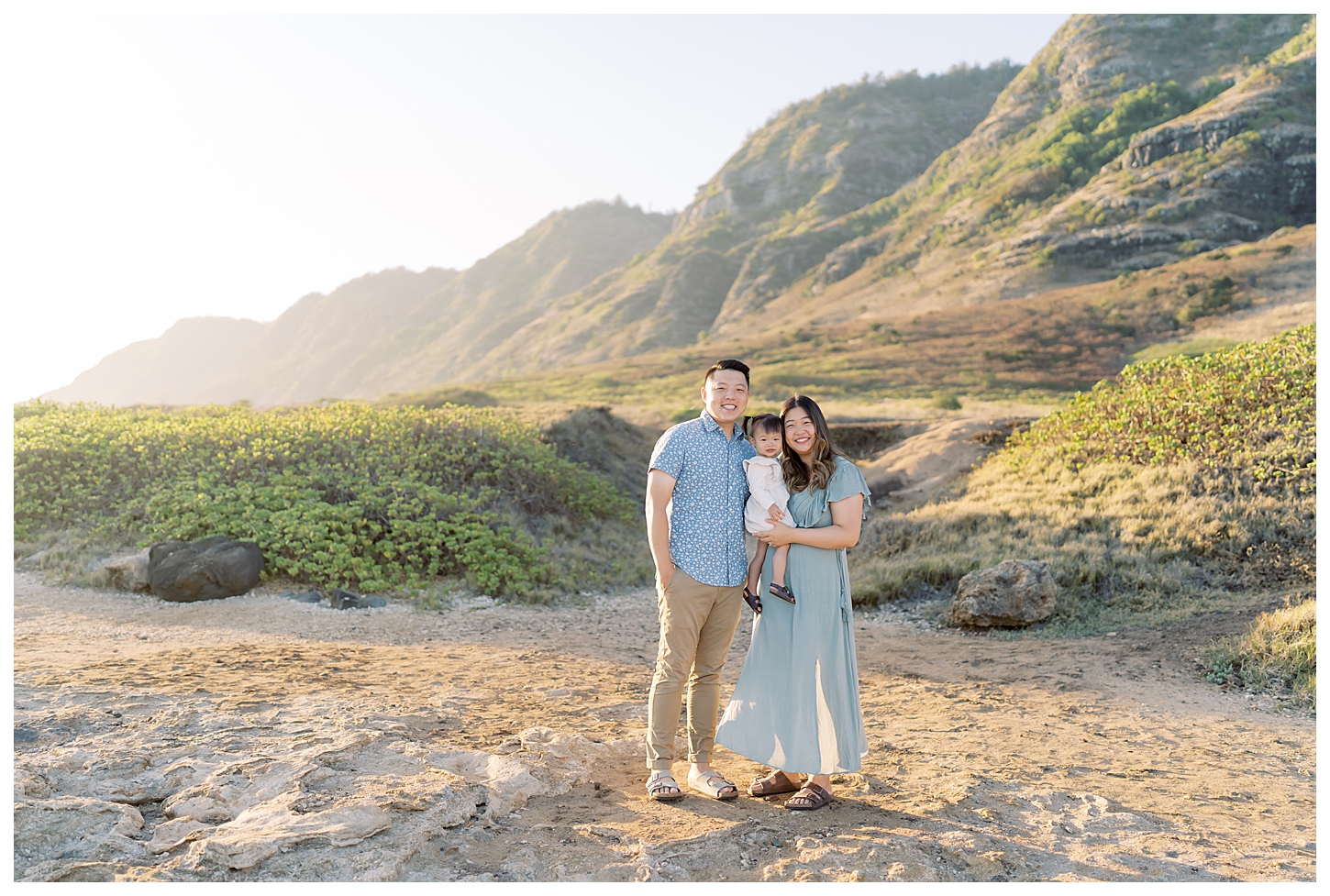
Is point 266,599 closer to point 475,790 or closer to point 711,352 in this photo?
point 475,790

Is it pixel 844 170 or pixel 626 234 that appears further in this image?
pixel 626 234

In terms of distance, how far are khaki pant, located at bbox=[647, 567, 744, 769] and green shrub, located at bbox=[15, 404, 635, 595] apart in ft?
17.1

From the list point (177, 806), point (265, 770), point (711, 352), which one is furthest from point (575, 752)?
point (711, 352)

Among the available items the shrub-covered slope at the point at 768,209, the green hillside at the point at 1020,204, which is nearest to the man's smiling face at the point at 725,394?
the green hillside at the point at 1020,204

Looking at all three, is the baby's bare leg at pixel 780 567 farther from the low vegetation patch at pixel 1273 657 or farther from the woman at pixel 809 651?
the low vegetation patch at pixel 1273 657

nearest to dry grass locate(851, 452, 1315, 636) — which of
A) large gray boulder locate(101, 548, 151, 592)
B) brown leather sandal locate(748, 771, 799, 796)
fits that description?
brown leather sandal locate(748, 771, 799, 796)

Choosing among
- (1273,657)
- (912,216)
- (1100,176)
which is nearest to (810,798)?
(1273,657)

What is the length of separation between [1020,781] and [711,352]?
49.5m

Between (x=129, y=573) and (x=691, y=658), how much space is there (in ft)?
22.8

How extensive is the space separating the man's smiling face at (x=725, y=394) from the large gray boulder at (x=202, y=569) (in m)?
6.34

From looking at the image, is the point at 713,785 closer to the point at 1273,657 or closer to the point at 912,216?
the point at 1273,657

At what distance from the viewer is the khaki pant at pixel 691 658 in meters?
3.31

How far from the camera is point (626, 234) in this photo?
135m

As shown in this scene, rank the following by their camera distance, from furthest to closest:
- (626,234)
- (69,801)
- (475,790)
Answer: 1. (626,234)
2. (475,790)
3. (69,801)
